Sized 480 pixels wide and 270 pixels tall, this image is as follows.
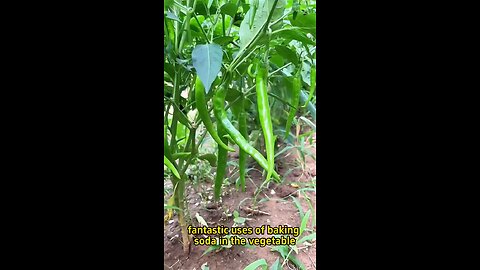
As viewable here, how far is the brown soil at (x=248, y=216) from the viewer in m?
0.77

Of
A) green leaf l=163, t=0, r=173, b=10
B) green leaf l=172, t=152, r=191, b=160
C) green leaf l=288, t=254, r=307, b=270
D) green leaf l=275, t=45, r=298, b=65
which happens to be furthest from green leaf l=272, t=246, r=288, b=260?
green leaf l=163, t=0, r=173, b=10

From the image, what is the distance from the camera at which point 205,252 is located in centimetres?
76

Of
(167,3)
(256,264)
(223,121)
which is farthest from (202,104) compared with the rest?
(256,264)

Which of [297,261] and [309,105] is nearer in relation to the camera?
[297,261]

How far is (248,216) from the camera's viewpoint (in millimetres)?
905

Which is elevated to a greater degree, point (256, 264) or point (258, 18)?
point (258, 18)

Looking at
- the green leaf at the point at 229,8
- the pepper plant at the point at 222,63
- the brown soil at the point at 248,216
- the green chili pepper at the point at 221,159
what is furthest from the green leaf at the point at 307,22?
the brown soil at the point at 248,216

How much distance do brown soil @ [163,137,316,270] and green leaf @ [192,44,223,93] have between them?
0.39 meters

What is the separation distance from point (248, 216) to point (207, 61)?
0.47 metres

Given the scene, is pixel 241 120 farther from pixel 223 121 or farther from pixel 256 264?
pixel 256 264
